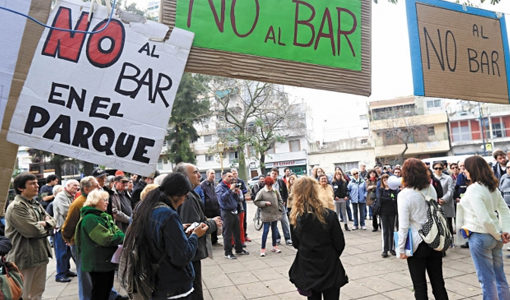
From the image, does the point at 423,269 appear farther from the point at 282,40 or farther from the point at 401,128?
the point at 401,128

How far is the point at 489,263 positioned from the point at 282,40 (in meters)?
3.09

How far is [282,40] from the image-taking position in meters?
2.00

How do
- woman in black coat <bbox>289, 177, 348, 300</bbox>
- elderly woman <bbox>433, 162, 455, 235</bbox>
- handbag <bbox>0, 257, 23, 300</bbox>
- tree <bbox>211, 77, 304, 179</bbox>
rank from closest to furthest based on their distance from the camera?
handbag <bbox>0, 257, 23, 300</bbox>, woman in black coat <bbox>289, 177, 348, 300</bbox>, elderly woman <bbox>433, 162, 455, 235</bbox>, tree <bbox>211, 77, 304, 179</bbox>

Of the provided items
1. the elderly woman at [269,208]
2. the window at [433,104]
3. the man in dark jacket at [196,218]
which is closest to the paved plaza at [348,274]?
the elderly woman at [269,208]

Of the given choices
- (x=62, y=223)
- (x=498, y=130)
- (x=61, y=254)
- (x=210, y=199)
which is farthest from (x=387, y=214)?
(x=498, y=130)

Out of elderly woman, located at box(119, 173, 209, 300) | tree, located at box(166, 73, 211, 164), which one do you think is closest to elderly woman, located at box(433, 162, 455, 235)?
elderly woman, located at box(119, 173, 209, 300)

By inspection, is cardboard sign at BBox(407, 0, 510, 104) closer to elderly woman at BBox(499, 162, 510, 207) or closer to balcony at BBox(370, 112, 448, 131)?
elderly woman at BBox(499, 162, 510, 207)

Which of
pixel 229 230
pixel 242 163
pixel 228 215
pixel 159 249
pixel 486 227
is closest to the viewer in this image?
pixel 159 249

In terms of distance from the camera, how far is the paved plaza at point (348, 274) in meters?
4.60

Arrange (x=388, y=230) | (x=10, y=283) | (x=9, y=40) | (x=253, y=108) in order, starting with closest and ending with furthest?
(x=9, y=40)
(x=10, y=283)
(x=388, y=230)
(x=253, y=108)

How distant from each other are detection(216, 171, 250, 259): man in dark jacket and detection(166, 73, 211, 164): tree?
43.4ft

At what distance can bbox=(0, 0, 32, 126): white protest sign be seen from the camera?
59.5 inches

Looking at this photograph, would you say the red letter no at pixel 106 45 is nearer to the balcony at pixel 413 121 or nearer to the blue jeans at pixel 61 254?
the blue jeans at pixel 61 254

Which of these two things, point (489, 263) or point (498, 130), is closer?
point (489, 263)
